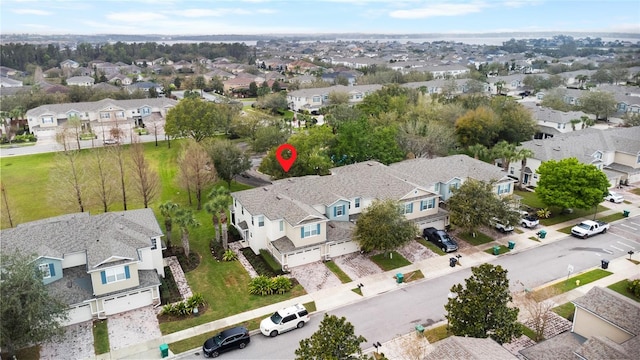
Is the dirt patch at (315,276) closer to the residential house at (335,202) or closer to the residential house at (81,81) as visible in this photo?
the residential house at (335,202)

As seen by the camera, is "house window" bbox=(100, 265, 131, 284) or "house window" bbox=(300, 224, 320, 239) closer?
"house window" bbox=(100, 265, 131, 284)

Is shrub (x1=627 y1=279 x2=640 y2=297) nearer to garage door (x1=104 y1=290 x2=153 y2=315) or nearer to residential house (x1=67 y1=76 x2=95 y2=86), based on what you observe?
garage door (x1=104 y1=290 x2=153 y2=315)

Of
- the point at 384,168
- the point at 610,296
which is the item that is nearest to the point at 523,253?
the point at 610,296

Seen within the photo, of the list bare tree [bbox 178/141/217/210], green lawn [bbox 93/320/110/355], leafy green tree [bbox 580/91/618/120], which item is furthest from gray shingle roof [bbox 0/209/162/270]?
leafy green tree [bbox 580/91/618/120]

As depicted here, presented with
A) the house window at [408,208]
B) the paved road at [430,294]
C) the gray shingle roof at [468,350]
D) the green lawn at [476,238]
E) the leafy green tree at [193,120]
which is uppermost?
the leafy green tree at [193,120]

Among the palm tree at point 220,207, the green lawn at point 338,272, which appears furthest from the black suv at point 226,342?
the palm tree at point 220,207

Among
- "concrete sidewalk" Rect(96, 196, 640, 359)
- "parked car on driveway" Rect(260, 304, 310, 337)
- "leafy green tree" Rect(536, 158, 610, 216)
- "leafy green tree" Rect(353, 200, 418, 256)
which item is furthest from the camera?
"leafy green tree" Rect(536, 158, 610, 216)

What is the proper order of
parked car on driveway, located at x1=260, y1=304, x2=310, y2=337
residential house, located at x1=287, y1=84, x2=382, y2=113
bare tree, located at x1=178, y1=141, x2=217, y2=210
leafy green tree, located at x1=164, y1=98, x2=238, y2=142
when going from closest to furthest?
parked car on driveway, located at x1=260, y1=304, x2=310, y2=337 < bare tree, located at x1=178, y1=141, x2=217, y2=210 < leafy green tree, located at x1=164, y1=98, x2=238, y2=142 < residential house, located at x1=287, y1=84, x2=382, y2=113
